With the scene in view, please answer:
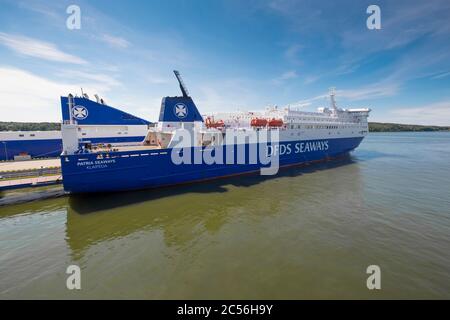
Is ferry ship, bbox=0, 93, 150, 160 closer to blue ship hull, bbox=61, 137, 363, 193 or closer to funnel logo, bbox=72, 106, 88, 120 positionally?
funnel logo, bbox=72, 106, 88, 120

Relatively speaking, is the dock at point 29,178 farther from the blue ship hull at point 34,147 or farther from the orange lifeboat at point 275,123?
the orange lifeboat at point 275,123

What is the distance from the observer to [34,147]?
20922 millimetres

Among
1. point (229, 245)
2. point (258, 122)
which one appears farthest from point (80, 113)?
point (229, 245)

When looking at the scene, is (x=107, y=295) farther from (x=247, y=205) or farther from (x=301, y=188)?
(x=301, y=188)

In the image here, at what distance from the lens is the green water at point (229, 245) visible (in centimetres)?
528

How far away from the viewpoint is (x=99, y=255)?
6727 mm

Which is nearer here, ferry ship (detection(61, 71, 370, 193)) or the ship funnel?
ferry ship (detection(61, 71, 370, 193))

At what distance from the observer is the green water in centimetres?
528

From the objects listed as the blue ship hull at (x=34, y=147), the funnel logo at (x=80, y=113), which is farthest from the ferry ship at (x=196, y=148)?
the blue ship hull at (x=34, y=147)

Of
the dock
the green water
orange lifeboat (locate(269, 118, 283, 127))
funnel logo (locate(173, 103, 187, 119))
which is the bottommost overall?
the green water

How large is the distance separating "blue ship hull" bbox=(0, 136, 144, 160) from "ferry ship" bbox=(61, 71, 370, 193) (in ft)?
14.1

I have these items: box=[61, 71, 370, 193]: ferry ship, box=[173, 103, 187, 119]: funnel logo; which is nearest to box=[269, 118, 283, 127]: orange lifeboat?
box=[61, 71, 370, 193]: ferry ship

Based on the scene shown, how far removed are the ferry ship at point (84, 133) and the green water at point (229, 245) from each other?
10.7 metres
